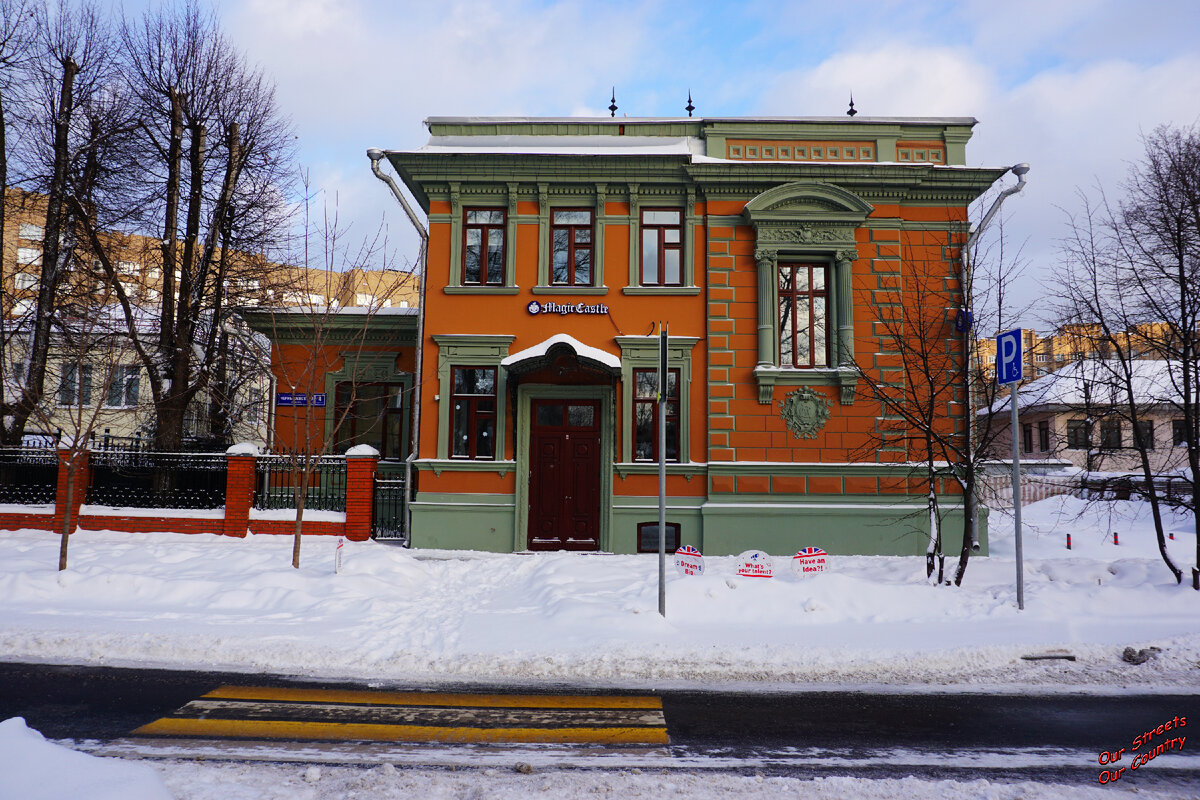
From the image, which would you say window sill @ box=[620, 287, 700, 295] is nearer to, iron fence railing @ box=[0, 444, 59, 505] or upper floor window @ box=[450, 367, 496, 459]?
upper floor window @ box=[450, 367, 496, 459]

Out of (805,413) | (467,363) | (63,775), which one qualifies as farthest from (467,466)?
(63,775)

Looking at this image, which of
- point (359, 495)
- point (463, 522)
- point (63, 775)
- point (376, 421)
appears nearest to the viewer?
point (63, 775)

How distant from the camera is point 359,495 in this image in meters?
14.0

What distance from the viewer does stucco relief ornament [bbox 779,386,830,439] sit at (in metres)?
14.1

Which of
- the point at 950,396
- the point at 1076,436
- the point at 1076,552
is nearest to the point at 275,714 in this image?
the point at 1076,436

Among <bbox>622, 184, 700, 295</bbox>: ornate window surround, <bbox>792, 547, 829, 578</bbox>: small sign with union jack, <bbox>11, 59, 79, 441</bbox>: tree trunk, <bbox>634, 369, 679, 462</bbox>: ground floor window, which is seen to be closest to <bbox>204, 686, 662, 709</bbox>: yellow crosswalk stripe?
<bbox>792, 547, 829, 578</bbox>: small sign with union jack

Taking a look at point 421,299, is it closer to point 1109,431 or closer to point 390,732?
point 390,732

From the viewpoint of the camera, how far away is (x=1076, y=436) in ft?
37.1

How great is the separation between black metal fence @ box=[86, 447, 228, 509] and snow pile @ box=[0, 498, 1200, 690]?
108 inches

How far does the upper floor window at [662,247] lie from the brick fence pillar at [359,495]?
23.8ft

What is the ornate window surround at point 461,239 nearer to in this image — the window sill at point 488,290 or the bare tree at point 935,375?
the window sill at point 488,290

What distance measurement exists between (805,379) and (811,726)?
32.8 ft

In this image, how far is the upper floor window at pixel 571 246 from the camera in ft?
48.8

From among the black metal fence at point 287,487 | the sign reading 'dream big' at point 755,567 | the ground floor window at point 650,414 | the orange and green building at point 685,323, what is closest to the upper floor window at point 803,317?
the orange and green building at point 685,323
